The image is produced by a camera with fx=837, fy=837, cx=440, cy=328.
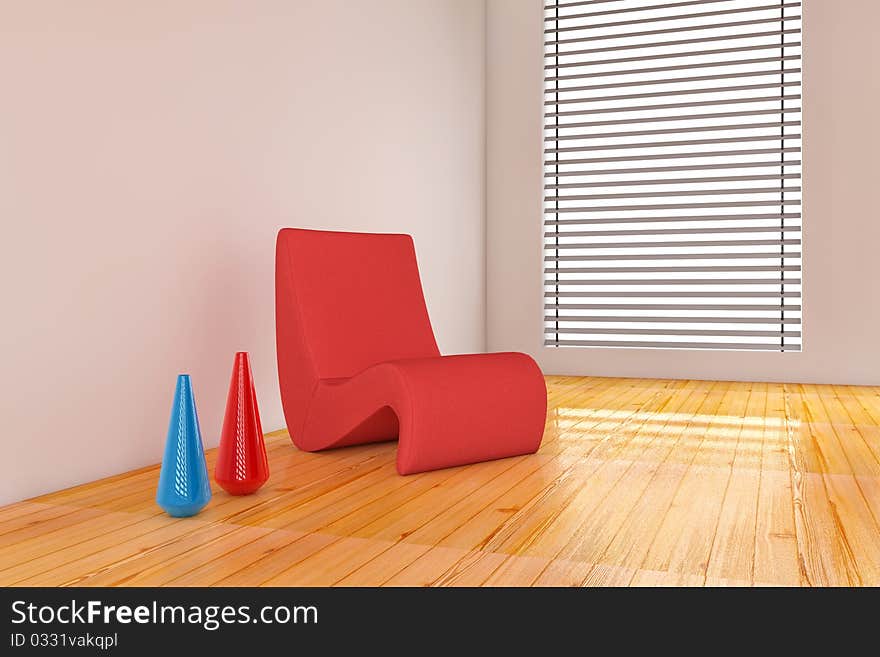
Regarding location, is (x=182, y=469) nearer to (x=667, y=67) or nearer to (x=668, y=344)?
(x=668, y=344)

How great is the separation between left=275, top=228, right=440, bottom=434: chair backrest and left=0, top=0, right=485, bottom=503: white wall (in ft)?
0.95

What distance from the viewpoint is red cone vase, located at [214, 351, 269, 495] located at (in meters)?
2.12

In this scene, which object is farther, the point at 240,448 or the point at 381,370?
the point at 381,370

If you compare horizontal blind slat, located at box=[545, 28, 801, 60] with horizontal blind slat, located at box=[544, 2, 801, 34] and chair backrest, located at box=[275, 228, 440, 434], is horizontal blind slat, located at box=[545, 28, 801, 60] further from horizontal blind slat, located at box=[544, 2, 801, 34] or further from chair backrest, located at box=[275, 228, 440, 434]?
chair backrest, located at box=[275, 228, 440, 434]

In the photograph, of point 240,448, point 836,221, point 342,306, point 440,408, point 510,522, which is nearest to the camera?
point 510,522

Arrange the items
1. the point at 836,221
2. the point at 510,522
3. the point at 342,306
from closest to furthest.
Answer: the point at 510,522, the point at 342,306, the point at 836,221

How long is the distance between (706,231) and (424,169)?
1675 millimetres

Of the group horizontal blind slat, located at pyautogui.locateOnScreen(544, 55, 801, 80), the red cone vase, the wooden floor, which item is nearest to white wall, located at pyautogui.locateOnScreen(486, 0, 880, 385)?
horizontal blind slat, located at pyautogui.locateOnScreen(544, 55, 801, 80)

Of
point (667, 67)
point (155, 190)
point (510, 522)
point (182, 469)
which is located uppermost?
point (667, 67)

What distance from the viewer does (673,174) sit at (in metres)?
4.94

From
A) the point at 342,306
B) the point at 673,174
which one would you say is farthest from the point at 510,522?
the point at 673,174

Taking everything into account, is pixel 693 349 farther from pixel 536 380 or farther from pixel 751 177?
pixel 536 380

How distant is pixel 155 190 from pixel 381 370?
3.06ft

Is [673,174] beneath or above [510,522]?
above
